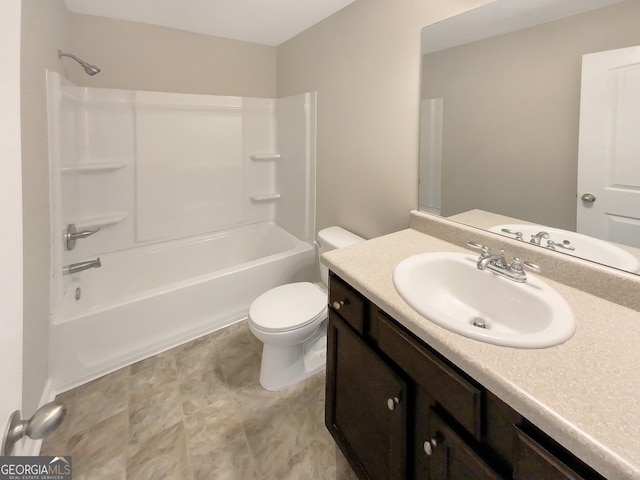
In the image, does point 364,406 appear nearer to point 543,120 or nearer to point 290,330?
point 290,330

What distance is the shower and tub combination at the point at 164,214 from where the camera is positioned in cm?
173

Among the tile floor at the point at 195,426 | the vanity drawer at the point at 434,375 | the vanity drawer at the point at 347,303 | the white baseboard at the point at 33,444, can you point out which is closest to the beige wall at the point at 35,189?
the white baseboard at the point at 33,444

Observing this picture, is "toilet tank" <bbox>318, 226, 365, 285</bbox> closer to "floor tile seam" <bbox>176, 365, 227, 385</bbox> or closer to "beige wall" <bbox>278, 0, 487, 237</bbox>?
"beige wall" <bbox>278, 0, 487, 237</bbox>

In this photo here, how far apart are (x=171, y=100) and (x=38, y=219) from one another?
1384 millimetres

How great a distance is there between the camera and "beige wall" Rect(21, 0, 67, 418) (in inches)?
47.6

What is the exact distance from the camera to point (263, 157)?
9.26 feet

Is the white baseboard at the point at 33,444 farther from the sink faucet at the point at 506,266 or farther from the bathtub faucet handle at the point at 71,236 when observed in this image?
the sink faucet at the point at 506,266

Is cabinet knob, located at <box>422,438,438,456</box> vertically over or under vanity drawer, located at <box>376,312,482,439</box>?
under

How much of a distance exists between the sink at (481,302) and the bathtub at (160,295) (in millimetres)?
1450

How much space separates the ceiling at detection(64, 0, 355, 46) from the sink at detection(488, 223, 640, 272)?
1676mm

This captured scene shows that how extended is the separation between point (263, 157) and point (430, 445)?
2550 millimetres

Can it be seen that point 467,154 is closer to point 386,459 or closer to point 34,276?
point 386,459

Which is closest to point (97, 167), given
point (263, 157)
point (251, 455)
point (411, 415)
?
point (263, 157)

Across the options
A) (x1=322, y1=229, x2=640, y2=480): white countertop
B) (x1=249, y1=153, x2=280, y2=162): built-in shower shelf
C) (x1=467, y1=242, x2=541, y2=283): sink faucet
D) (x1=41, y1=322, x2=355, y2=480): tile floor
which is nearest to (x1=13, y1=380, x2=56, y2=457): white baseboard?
(x1=41, y1=322, x2=355, y2=480): tile floor
